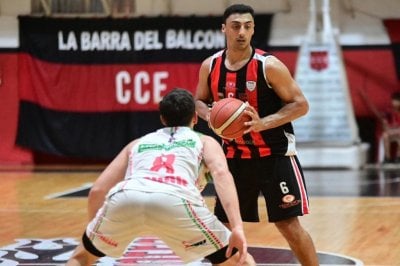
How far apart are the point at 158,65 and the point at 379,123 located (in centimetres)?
459

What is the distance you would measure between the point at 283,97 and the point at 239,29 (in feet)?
1.86

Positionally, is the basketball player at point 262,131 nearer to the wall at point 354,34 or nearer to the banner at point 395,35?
the wall at point 354,34

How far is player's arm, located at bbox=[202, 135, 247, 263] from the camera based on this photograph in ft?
15.8

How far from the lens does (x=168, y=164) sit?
16.8 ft

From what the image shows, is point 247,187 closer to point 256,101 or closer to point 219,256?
point 256,101

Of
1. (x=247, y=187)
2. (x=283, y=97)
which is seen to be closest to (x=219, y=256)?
(x=247, y=187)

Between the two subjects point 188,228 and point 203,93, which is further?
point 203,93

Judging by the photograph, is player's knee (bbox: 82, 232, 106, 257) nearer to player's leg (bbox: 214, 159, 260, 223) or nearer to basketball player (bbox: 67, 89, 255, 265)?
basketball player (bbox: 67, 89, 255, 265)

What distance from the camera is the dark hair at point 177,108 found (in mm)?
Answer: 5230

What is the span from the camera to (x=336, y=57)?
16953 mm

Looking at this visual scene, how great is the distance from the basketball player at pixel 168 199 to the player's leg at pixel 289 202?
3.53 feet

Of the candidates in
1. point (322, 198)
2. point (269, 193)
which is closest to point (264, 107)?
point (269, 193)

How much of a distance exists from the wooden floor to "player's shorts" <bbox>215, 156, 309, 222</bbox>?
5.99 ft

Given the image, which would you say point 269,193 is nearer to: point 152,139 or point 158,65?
point 152,139
